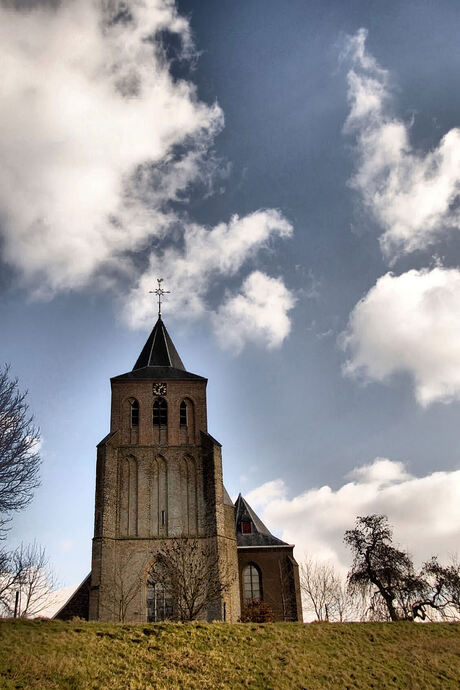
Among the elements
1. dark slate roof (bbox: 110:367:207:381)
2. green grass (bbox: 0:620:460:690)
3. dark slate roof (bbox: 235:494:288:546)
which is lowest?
green grass (bbox: 0:620:460:690)

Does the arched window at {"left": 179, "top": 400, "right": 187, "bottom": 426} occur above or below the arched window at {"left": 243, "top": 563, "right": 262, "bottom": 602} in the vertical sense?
above

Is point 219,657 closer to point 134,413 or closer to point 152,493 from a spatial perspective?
point 152,493

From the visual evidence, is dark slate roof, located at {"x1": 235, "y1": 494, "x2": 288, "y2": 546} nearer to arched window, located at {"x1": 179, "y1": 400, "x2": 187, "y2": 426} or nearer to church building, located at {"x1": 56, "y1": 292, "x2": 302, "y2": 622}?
church building, located at {"x1": 56, "y1": 292, "x2": 302, "y2": 622}

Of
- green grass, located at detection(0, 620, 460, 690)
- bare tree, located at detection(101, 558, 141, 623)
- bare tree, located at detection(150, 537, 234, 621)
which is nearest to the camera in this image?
green grass, located at detection(0, 620, 460, 690)

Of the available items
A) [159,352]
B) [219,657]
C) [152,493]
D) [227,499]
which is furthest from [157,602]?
[159,352]

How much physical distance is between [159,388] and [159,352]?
4150 mm

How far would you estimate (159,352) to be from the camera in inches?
1667

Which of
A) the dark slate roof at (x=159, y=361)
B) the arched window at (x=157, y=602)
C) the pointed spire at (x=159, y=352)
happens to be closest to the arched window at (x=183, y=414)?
the dark slate roof at (x=159, y=361)

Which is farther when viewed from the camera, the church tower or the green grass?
the church tower

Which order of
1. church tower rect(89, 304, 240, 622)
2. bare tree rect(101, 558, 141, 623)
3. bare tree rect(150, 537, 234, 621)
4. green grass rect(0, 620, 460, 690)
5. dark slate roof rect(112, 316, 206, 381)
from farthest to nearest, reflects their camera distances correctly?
dark slate roof rect(112, 316, 206, 381) < church tower rect(89, 304, 240, 622) < bare tree rect(101, 558, 141, 623) < bare tree rect(150, 537, 234, 621) < green grass rect(0, 620, 460, 690)

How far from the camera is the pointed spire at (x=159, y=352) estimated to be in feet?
136

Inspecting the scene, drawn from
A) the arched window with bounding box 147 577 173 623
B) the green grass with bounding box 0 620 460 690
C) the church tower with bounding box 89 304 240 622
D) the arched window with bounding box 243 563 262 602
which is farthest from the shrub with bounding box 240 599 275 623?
the green grass with bounding box 0 620 460 690

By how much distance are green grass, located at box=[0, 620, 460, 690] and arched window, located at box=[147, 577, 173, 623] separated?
900 centimetres

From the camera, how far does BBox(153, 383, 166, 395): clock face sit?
38.7 metres
